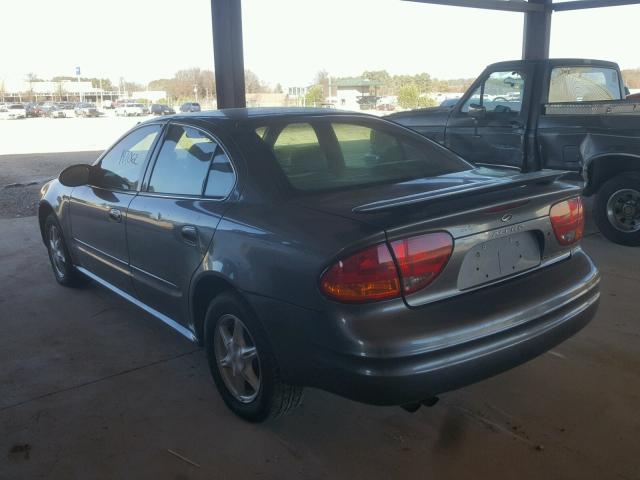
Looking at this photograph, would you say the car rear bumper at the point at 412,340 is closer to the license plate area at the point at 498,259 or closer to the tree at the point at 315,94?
the license plate area at the point at 498,259

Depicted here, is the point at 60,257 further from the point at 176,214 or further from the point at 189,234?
the point at 189,234

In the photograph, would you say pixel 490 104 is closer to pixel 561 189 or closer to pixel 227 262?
pixel 561 189

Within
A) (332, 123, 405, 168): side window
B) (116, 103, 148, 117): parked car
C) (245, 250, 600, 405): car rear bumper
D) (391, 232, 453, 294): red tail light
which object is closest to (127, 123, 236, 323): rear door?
(245, 250, 600, 405): car rear bumper

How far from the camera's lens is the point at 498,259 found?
2.61 metres

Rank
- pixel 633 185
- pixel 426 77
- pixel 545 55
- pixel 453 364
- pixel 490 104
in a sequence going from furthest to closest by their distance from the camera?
pixel 426 77, pixel 545 55, pixel 490 104, pixel 633 185, pixel 453 364

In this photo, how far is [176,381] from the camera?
354 cm

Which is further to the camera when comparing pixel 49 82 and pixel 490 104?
pixel 49 82

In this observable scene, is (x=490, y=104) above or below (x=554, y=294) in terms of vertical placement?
A: above

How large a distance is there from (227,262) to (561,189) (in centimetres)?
162

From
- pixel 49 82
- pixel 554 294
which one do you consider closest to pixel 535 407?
pixel 554 294

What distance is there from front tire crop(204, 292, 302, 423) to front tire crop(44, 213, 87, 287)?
239 cm

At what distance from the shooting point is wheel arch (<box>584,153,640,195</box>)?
19.6 feet

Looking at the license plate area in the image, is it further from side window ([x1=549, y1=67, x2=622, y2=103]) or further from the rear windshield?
side window ([x1=549, y1=67, x2=622, y2=103])

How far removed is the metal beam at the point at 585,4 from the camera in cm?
1150
